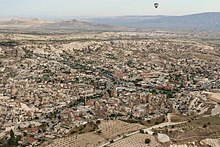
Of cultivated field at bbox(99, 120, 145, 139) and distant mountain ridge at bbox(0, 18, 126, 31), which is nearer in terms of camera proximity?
cultivated field at bbox(99, 120, 145, 139)

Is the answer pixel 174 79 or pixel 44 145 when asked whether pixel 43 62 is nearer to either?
pixel 174 79

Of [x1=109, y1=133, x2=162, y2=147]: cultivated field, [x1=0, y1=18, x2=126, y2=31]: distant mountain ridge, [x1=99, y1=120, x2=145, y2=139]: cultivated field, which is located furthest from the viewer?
[x1=0, y1=18, x2=126, y2=31]: distant mountain ridge

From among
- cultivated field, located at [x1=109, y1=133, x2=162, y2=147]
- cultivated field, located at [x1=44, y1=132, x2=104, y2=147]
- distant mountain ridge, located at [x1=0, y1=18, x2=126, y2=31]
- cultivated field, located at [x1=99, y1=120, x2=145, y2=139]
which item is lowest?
distant mountain ridge, located at [x1=0, y1=18, x2=126, y2=31]

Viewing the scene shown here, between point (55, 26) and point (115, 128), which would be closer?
point (115, 128)

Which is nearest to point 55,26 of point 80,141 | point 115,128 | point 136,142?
point 115,128

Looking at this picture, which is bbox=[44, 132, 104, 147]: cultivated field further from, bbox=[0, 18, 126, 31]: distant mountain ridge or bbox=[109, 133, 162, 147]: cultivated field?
bbox=[0, 18, 126, 31]: distant mountain ridge

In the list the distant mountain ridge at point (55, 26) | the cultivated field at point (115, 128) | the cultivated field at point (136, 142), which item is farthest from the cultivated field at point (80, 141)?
the distant mountain ridge at point (55, 26)

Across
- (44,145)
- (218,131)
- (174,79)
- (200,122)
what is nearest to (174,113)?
(200,122)

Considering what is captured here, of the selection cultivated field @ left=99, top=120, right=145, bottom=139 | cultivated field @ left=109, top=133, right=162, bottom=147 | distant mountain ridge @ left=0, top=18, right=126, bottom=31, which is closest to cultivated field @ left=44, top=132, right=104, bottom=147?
cultivated field @ left=99, top=120, right=145, bottom=139

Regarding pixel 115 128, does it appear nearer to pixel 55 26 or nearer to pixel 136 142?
pixel 136 142

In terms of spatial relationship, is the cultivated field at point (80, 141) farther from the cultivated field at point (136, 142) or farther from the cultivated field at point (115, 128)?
the cultivated field at point (136, 142)

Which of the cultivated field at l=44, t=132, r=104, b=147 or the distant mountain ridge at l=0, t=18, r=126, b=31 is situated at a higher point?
the cultivated field at l=44, t=132, r=104, b=147
